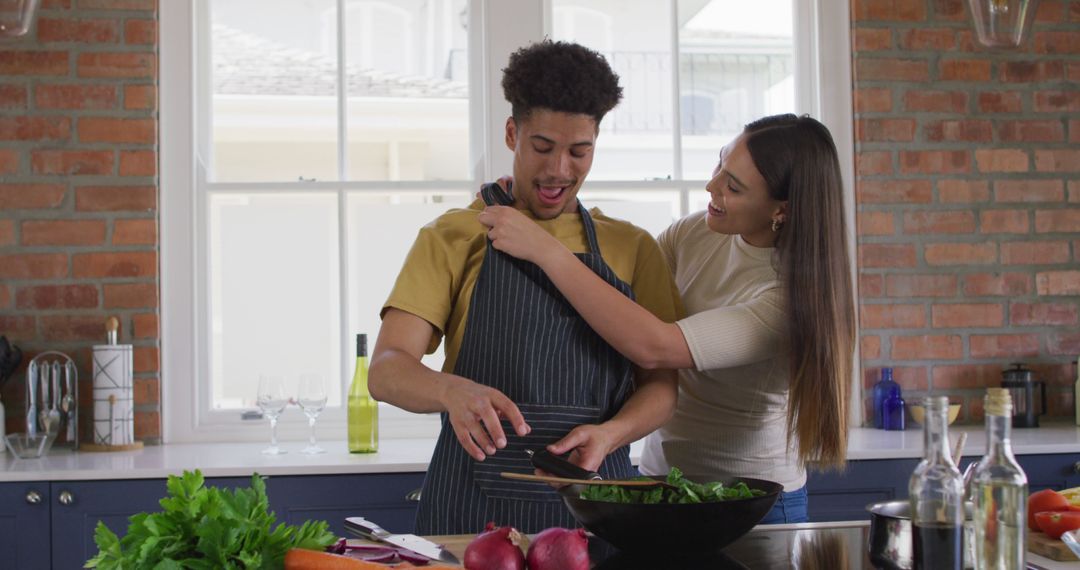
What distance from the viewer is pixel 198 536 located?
1.22 meters

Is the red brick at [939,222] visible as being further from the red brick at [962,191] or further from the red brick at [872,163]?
the red brick at [872,163]

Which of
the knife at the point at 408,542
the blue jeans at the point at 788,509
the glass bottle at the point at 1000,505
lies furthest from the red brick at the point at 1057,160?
the knife at the point at 408,542

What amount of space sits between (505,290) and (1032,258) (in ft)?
7.88

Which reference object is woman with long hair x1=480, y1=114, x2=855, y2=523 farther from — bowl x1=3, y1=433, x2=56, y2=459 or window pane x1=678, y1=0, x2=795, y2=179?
bowl x1=3, y1=433, x2=56, y2=459

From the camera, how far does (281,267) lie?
349 centimetres

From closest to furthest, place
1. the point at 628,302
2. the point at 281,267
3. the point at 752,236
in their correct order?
the point at 628,302
the point at 752,236
the point at 281,267

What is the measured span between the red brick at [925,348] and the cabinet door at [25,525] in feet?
8.41

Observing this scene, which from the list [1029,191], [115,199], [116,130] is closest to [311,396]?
[115,199]

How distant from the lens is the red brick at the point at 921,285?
3.54m

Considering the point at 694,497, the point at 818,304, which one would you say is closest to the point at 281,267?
the point at 818,304

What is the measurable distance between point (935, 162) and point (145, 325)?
2.57 m

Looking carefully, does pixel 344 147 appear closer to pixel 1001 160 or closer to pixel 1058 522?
pixel 1001 160

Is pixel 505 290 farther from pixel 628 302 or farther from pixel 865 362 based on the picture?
pixel 865 362

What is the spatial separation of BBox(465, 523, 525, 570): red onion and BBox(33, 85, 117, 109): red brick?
2418 mm
